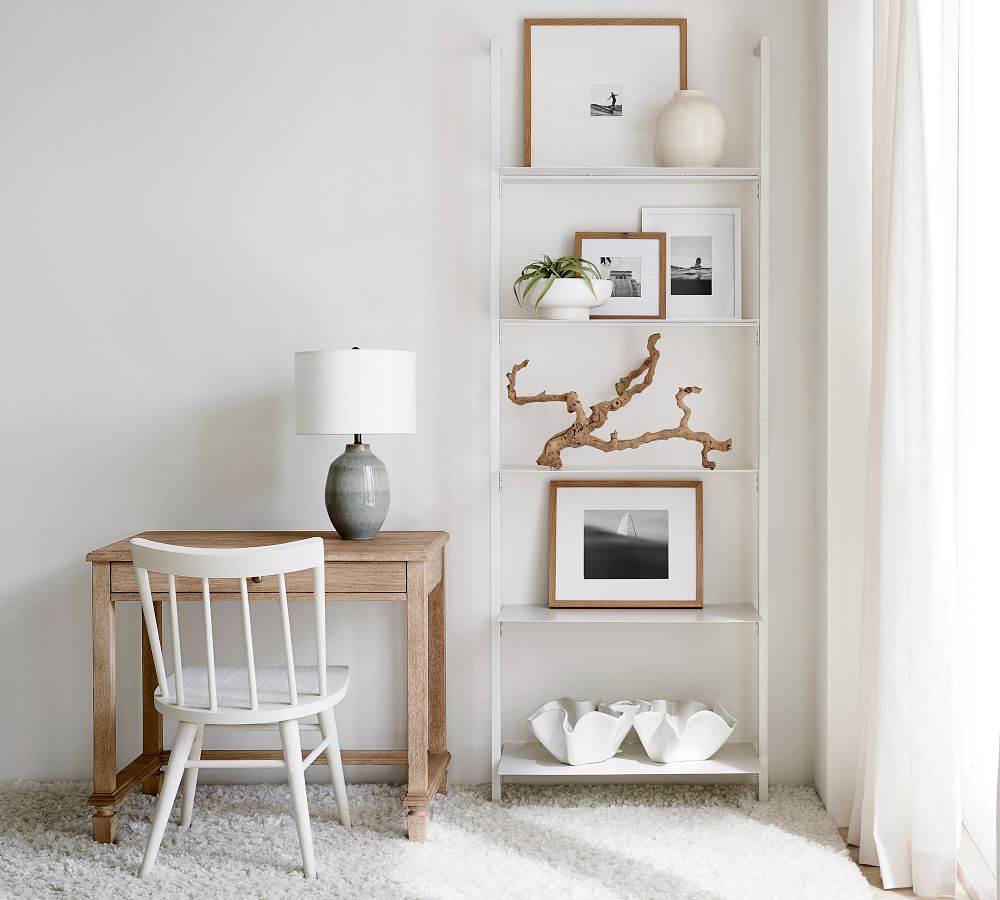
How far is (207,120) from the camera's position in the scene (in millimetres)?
2963

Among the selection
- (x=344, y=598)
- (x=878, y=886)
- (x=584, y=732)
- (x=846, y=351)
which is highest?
(x=846, y=351)

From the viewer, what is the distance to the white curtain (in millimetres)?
2180

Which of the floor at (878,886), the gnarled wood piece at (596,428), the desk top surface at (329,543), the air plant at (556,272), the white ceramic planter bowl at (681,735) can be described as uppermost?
the air plant at (556,272)

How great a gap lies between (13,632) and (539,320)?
191 cm

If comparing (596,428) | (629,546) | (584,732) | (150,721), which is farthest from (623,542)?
(150,721)

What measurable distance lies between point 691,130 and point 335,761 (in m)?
2.02

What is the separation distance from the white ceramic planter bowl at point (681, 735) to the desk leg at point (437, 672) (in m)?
0.57

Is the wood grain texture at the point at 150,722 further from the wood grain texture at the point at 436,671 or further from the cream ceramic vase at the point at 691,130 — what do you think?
the cream ceramic vase at the point at 691,130

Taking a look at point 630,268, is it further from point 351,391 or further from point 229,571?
point 229,571

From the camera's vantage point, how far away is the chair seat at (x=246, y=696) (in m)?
2.31

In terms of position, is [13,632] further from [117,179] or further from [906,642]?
[906,642]

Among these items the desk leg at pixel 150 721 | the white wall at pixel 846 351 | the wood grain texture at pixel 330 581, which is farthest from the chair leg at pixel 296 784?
the white wall at pixel 846 351

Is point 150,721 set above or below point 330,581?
below

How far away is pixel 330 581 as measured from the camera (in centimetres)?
251
